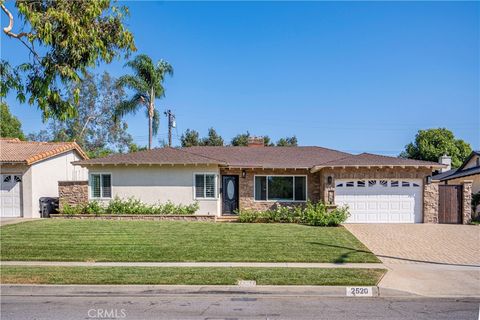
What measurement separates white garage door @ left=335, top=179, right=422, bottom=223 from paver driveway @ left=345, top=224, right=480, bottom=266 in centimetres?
102

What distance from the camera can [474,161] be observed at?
100 ft

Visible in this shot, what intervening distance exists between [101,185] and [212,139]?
2455 centimetres

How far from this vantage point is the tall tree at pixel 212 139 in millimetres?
44500

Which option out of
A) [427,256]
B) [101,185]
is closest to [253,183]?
[101,185]

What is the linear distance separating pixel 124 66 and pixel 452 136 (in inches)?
1614

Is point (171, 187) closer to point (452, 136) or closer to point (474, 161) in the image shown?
point (474, 161)

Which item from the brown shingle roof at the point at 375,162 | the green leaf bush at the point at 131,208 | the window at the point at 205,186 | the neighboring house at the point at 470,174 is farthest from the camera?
the neighboring house at the point at 470,174

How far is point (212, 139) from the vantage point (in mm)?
44844

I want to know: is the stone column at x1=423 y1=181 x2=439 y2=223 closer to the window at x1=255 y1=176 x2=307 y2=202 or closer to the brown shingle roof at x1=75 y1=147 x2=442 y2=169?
the brown shingle roof at x1=75 y1=147 x2=442 y2=169

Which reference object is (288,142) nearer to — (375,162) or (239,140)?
(239,140)

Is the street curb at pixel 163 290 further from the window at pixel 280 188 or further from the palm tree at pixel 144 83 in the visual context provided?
the palm tree at pixel 144 83

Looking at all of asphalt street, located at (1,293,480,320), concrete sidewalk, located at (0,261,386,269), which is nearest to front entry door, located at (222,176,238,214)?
concrete sidewalk, located at (0,261,386,269)

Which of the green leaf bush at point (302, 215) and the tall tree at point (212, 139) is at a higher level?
the tall tree at point (212, 139)

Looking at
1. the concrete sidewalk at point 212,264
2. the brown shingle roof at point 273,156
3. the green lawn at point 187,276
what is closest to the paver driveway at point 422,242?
the concrete sidewalk at point 212,264
